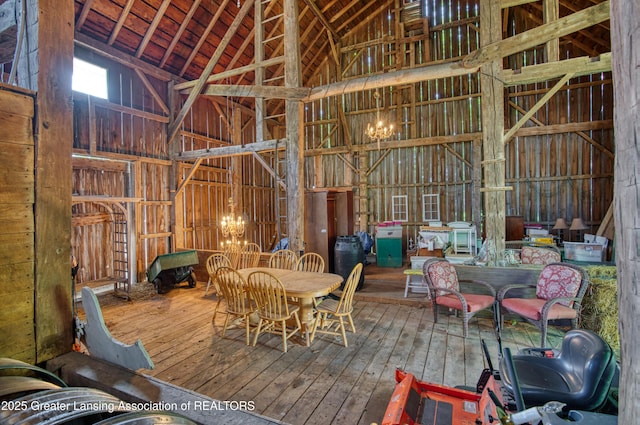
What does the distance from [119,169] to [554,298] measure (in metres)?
7.70

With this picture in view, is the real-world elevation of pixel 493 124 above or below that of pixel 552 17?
below

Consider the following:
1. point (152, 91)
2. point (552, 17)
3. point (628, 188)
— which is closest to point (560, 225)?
point (552, 17)

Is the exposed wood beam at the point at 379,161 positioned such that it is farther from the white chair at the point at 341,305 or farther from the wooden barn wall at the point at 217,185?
the white chair at the point at 341,305

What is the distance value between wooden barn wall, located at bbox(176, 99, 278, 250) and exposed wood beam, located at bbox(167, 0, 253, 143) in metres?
0.50

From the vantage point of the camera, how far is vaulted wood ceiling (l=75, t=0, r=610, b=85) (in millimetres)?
5754

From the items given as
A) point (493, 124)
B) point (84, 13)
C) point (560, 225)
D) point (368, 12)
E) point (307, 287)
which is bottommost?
point (307, 287)

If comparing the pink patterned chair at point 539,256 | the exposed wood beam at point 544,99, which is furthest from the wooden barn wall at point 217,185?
the pink patterned chair at point 539,256

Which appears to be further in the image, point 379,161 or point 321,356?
point 379,161

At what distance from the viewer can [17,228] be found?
1.59m

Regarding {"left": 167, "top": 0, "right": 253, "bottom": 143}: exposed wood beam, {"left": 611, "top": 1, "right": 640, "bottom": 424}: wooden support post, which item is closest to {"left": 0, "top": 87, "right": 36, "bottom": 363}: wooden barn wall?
{"left": 611, "top": 1, "right": 640, "bottom": 424}: wooden support post

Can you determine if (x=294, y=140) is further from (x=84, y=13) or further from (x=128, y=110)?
(x=84, y=13)

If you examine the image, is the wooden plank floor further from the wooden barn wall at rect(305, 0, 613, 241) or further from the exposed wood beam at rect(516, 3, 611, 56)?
the exposed wood beam at rect(516, 3, 611, 56)

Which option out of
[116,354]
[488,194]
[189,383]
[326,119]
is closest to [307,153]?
[326,119]

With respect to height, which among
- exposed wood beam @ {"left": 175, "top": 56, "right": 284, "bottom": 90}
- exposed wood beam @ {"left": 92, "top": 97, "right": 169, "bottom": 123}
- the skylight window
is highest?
exposed wood beam @ {"left": 175, "top": 56, "right": 284, "bottom": 90}
